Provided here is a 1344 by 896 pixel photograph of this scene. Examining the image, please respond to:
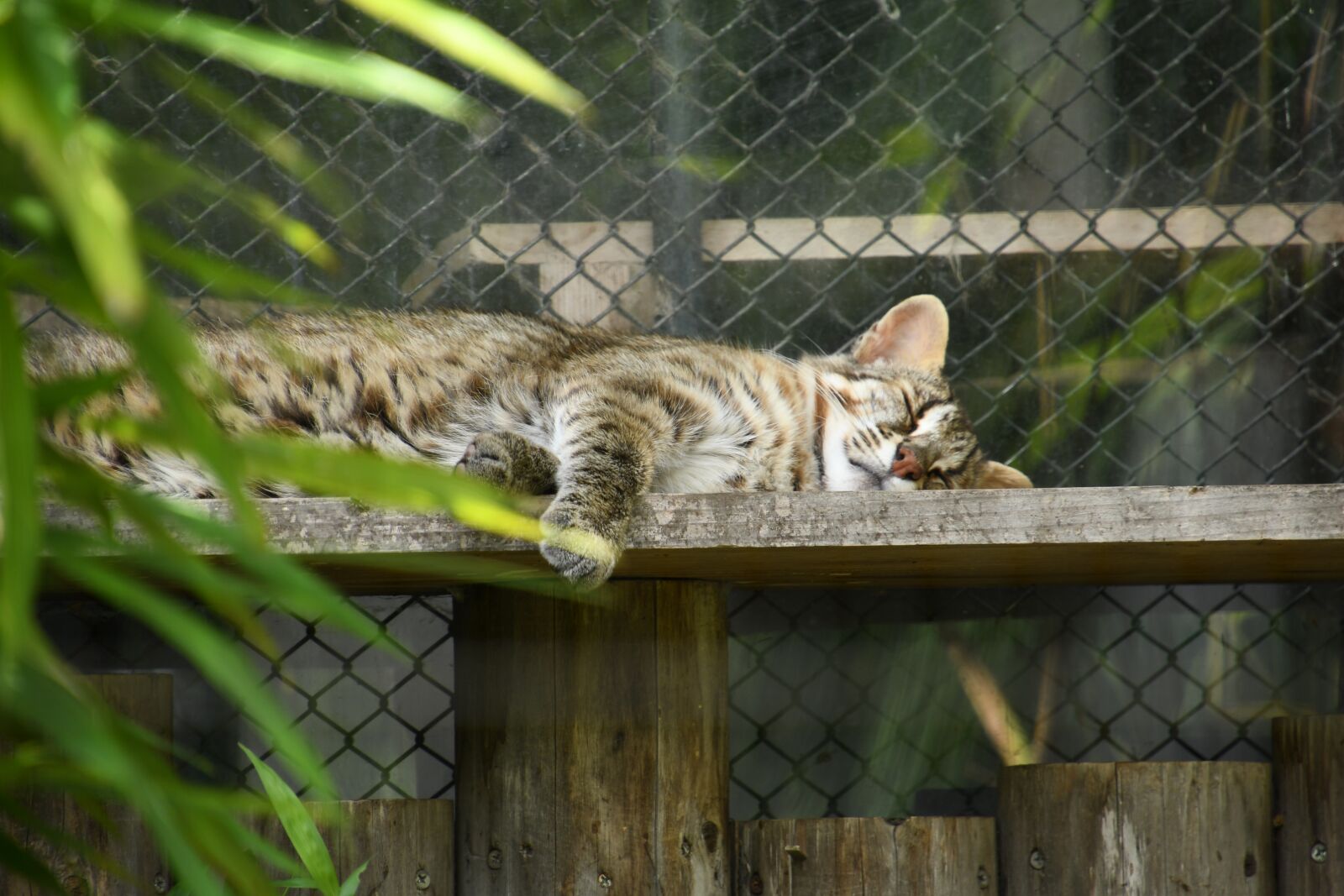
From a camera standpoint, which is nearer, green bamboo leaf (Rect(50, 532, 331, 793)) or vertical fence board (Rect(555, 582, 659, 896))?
green bamboo leaf (Rect(50, 532, 331, 793))

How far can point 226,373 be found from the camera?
2322 mm

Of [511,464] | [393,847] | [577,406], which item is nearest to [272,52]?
[511,464]

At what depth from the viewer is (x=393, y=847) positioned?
7.02ft

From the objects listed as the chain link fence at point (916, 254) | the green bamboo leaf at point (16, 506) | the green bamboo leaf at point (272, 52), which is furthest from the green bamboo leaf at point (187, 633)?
the chain link fence at point (916, 254)

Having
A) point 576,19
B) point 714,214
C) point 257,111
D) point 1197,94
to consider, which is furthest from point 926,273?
point 257,111

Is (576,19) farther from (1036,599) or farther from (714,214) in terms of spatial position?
(1036,599)

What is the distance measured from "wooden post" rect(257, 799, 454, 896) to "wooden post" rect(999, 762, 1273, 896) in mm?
1014

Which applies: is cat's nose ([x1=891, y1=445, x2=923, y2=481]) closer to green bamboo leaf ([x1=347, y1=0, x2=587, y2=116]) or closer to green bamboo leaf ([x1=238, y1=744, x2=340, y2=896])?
green bamboo leaf ([x1=238, y1=744, x2=340, y2=896])

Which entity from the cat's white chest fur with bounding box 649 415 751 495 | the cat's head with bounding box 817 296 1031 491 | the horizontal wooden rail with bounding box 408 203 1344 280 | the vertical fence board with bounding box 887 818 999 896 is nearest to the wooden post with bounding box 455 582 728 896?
the cat's white chest fur with bounding box 649 415 751 495

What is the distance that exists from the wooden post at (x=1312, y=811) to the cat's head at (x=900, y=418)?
709 millimetres

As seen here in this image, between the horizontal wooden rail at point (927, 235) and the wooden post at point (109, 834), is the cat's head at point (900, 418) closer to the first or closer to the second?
the horizontal wooden rail at point (927, 235)

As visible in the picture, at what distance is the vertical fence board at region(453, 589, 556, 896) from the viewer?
6.94ft

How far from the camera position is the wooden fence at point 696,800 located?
2094 millimetres

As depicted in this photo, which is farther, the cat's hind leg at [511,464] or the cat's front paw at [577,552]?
the cat's hind leg at [511,464]
